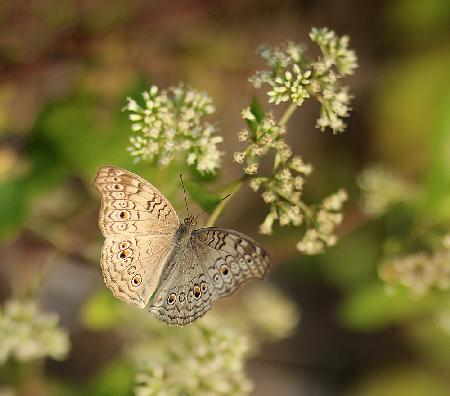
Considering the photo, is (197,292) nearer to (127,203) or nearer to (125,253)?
(125,253)

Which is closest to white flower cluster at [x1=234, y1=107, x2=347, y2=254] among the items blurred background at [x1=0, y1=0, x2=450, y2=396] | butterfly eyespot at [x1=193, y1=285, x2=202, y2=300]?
butterfly eyespot at [x1=193, y1=285, x2=202, y2=300]

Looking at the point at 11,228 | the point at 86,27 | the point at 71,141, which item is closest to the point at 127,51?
the point at 86,27

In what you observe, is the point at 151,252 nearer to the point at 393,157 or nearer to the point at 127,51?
the point at 127,51

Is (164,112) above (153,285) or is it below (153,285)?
above

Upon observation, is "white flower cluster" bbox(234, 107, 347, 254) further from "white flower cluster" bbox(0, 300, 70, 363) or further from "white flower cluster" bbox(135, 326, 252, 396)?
"white flower cluster" bbox(0, 300, 70, 363)

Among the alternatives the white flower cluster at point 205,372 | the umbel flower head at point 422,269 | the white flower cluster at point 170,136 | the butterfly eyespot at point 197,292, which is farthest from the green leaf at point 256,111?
the umbel flower head at point 422,269

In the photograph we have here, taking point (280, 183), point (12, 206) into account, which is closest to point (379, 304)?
point (280, 183)

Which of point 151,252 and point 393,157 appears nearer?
point 151,252
